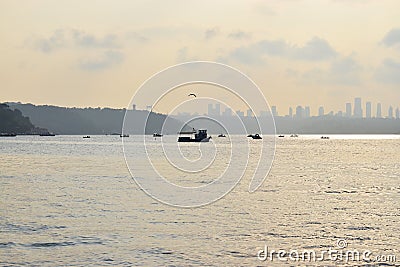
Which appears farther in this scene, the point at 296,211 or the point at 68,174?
the point at 68,174

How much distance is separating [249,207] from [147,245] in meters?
15.3

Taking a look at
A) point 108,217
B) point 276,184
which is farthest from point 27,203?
point 276,184

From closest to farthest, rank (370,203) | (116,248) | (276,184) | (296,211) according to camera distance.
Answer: (116,248) → (296,211) → (370,203) → (276,184)

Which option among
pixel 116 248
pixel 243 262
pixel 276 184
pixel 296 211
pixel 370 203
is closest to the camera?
pixel 243 262

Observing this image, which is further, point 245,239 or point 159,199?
point 159,199

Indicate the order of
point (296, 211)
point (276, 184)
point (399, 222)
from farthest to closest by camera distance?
point (276, 184) → point (296, 211) → point (399, 222)

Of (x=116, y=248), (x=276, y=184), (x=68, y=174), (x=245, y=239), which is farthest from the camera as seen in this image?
(x=68, y=174)

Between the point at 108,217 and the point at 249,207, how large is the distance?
35.5 feet

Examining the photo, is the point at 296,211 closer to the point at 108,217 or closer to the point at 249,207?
the point at 249,207

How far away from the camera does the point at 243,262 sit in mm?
26234

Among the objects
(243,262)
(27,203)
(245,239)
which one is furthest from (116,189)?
(243,262)

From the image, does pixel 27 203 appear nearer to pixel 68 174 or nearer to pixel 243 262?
pixel 243 262

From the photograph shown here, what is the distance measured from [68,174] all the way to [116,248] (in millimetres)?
46796

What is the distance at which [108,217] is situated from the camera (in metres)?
37.3
